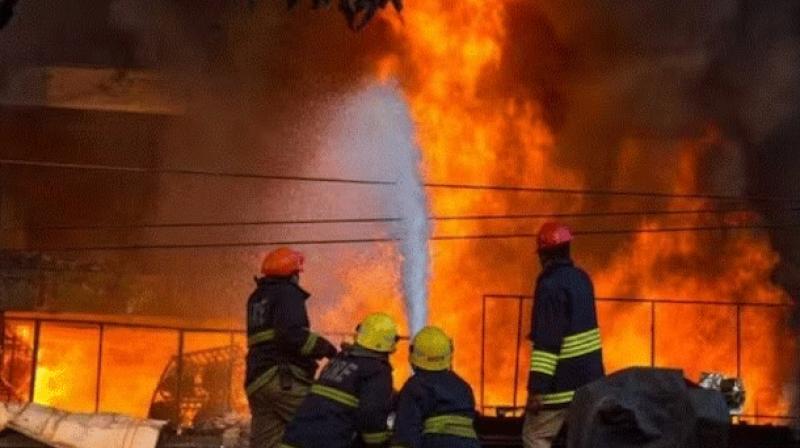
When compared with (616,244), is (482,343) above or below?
below

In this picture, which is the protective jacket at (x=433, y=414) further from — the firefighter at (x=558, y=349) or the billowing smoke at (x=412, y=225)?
the billowing smoke at (x=412, y=225)

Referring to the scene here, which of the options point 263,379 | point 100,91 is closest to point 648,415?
point 263,379

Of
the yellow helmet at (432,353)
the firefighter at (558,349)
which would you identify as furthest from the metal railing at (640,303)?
the yellow helmet at (432,353)

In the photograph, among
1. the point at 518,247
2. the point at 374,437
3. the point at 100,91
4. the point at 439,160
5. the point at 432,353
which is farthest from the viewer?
the point at 518,247

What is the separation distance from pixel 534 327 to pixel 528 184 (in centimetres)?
748

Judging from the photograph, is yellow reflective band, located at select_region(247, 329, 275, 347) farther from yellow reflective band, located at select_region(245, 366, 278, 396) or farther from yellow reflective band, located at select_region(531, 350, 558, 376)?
yellow reflective band, located at select_region(531, 350, 558, 376)

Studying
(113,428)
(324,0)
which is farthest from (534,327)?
(113,428)

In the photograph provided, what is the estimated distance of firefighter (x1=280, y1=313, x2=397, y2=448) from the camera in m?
8.09

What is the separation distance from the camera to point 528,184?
15898mm

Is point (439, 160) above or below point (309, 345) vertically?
above

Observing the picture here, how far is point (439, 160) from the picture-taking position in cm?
1557

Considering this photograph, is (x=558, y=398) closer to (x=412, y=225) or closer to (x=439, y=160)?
(x=412, y=225)

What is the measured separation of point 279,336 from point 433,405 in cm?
208

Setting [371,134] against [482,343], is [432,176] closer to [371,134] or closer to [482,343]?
[371,134]
